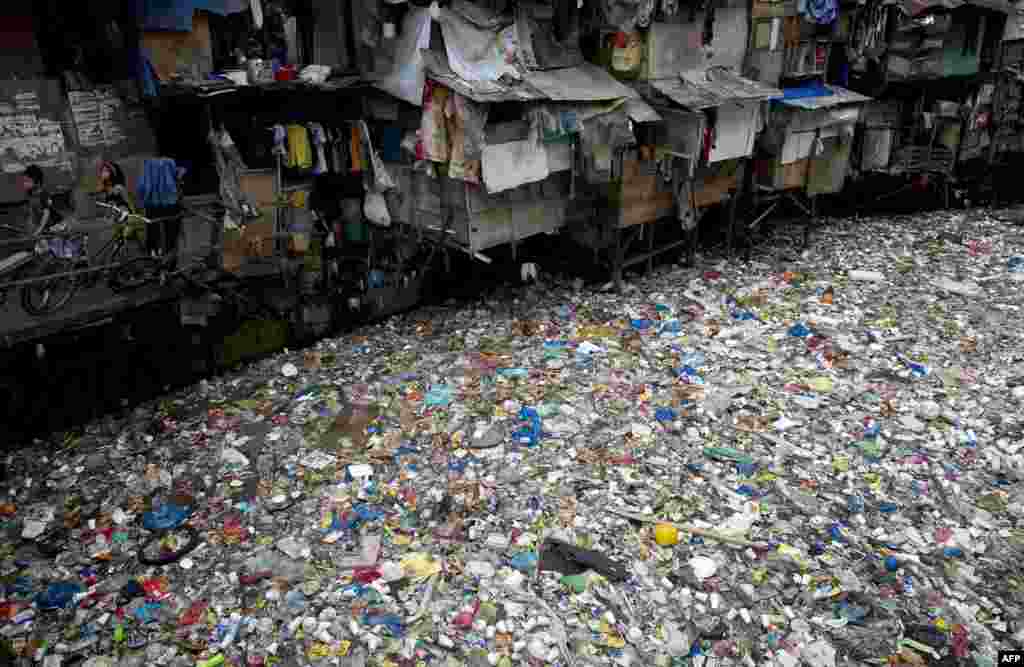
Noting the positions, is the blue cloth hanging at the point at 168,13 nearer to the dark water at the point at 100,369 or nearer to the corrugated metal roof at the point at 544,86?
the corrugated metal roof at the point at 544,86

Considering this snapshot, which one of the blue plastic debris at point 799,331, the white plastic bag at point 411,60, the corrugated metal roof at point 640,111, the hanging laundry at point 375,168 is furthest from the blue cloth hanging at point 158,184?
the blue plastic debris at point 799,331

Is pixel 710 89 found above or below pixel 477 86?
below

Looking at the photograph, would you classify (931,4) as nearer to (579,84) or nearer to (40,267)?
(579,84)

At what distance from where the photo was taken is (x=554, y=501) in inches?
267

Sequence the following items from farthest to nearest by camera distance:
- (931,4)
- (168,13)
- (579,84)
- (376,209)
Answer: (931,4) → (376,209) → (579,84) → (168,13)

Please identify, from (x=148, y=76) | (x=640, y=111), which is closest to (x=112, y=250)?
(x=148, y=76)

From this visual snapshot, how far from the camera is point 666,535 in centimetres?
636

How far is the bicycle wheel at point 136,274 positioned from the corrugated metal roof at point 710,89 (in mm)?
7546

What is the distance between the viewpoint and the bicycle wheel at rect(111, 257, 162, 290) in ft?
26.1

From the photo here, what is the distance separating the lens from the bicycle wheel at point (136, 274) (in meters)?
7.96

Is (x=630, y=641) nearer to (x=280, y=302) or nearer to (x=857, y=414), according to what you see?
(x=857, y=414)

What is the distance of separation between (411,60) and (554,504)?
20.0 ft

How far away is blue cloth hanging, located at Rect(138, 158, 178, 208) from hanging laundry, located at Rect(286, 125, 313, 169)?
5.40 feet

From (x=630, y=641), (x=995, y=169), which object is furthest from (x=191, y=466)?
(x=995, y=169)
